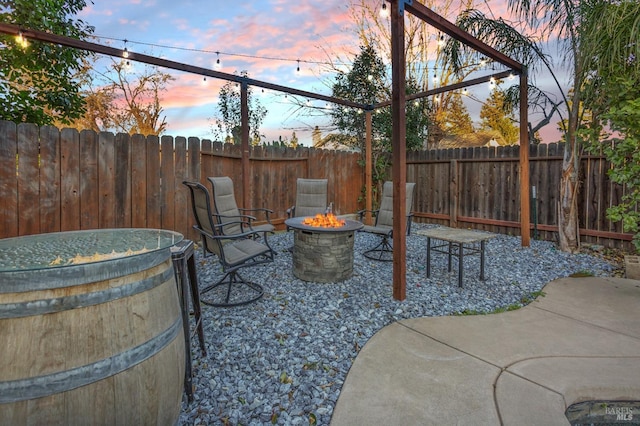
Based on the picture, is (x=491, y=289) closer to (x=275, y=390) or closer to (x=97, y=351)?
(x=275, y=390)

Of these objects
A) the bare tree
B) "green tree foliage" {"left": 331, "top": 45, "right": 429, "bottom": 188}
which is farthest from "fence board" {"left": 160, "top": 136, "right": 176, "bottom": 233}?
the bare tree

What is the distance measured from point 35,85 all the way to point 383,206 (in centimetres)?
517

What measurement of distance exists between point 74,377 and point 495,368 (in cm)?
197

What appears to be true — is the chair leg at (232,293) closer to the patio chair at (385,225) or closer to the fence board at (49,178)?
the patio chair at (385,225)

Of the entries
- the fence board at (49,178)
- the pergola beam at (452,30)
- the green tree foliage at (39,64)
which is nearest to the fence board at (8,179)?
the fence board at (49,178)

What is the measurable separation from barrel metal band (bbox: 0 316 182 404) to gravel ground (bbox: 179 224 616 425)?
0.74 m

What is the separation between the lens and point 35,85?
464 centimetres

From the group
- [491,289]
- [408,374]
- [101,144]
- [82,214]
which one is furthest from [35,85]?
[491,289]

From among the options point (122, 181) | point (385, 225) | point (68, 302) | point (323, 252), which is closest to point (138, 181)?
point (122, 181)

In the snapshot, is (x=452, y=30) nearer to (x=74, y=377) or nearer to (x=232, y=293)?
(x=232, y=293)

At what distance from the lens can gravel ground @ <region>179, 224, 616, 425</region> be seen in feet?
5.40

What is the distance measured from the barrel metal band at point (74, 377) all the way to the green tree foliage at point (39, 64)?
480cm

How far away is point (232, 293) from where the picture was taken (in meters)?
3.09

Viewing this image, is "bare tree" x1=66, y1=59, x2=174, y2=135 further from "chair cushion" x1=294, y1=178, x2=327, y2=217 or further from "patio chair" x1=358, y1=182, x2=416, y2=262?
"patio chair" x1=358, y1=182, x2=416, y2=262
